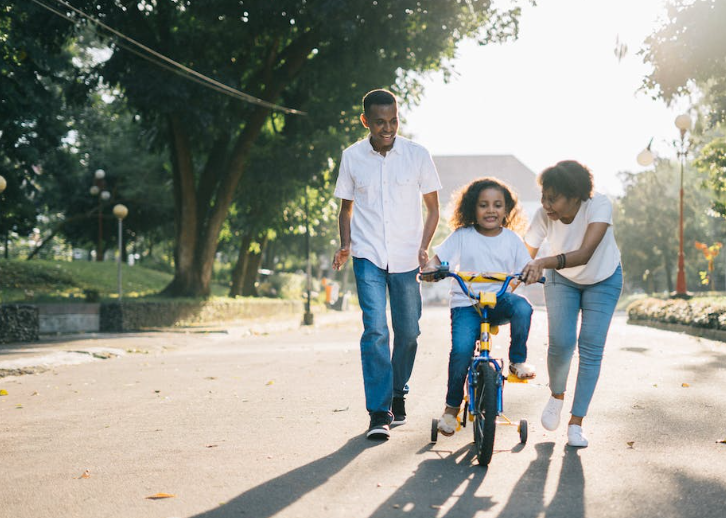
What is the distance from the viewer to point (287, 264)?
6862 cm

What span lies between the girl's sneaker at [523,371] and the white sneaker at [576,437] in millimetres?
567

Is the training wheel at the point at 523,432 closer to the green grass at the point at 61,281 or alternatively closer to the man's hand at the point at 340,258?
the man's hand at the point at 340,258

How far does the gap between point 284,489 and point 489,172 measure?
326ft

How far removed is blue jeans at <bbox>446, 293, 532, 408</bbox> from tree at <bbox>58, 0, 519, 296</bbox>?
14.8 meters

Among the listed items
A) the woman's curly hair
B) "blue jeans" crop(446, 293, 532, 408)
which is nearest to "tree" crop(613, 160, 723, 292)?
the woman's curly hair

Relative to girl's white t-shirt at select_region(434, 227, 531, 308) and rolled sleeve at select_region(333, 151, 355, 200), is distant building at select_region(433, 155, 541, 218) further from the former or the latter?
girl's white t-shirt at select_region(434, 227, 531, 308)

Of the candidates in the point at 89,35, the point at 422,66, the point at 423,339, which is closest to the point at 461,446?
the point at 423,339

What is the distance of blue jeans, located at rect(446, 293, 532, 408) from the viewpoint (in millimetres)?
5188

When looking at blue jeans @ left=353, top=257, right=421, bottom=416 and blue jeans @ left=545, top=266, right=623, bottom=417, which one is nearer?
blue jeans @ left=545, top=266, right=623, bottom=417

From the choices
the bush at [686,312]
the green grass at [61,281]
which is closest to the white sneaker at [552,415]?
the bush at [686,312]

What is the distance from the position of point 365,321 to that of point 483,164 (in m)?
103

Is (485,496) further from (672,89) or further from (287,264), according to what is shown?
(287,264)

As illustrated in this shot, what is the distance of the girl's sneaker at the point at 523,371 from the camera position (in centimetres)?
499

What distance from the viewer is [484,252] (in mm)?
5441
